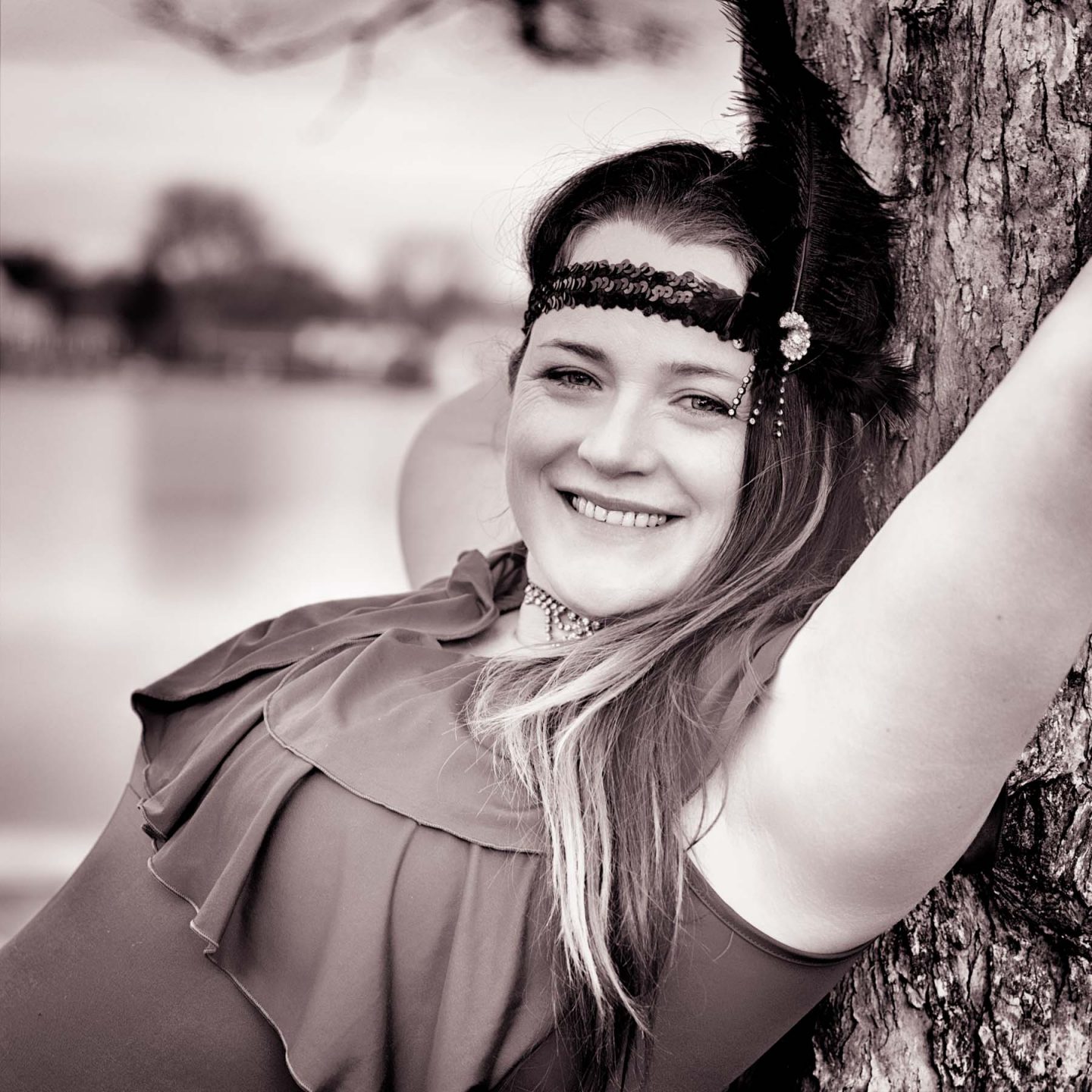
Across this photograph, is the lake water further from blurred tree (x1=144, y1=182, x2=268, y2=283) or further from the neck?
the neck

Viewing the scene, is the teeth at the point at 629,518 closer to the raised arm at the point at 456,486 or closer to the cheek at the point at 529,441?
the cheek at the point at 529,441

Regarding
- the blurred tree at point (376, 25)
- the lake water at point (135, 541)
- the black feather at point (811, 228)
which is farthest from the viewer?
the lake water at point (135, 541)

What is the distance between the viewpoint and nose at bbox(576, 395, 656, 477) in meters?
1.47

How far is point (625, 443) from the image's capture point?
147 centimetres

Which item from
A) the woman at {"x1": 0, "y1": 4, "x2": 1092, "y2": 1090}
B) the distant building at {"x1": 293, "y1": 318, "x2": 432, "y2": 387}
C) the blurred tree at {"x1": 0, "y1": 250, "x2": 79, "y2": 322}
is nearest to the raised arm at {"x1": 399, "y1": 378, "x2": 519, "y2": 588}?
the woman at {"x1": 0, "y1": 4, "x2": 1092, "y2": 1090}

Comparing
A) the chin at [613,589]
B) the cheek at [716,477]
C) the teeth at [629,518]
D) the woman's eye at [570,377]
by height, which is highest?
the woman's eye at [570,377]

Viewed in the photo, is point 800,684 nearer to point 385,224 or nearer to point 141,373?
point 385,224

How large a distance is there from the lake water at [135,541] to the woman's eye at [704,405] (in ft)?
6.68

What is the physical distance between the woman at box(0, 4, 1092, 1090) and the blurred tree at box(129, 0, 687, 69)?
0.90 meters

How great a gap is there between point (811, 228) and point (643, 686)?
25.1 inches

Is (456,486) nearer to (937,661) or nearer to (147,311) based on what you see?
(937,661)

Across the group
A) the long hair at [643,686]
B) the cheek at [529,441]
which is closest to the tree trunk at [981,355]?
the long hair at [643,686]

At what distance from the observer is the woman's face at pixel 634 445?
1475 millimetres

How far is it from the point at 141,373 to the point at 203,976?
2.50 meters
